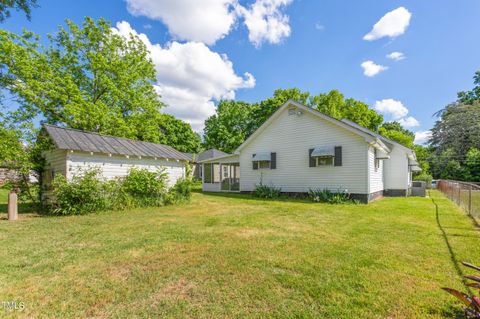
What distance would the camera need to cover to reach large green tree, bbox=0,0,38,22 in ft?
22.3

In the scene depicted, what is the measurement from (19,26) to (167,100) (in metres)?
10.9

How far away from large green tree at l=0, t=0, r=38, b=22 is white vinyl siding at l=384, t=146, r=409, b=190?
19151mm

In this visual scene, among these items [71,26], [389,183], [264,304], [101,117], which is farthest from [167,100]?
[264,304]

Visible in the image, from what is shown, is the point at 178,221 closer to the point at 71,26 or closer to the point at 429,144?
the point at 71,26

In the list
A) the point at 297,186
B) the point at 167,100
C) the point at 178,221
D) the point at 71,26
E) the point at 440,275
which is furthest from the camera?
the point at 167,100

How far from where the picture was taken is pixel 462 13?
360 inches

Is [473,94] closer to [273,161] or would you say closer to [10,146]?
[273,161]

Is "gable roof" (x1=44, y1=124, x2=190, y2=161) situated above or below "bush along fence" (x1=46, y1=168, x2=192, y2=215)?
above

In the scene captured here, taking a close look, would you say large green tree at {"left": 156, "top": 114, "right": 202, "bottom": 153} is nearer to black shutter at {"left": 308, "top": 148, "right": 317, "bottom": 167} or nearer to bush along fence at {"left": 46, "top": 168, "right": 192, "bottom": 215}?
bush along fence at {"left": 46, "top": 168, "right": 192, "bottom": 215}

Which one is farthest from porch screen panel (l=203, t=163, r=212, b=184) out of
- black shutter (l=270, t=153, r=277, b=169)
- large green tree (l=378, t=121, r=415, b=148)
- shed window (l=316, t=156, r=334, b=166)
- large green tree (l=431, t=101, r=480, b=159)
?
large green tree (l=431, t=101, r=480, b=159)

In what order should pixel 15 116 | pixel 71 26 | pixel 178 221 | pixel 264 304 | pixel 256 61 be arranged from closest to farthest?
1. pixel 264 304
2. pixel 178 221
3. pixel 15 116
4. pixel 256 61
5. pixel 71 26

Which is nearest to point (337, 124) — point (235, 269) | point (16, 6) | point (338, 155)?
point (338, 155)

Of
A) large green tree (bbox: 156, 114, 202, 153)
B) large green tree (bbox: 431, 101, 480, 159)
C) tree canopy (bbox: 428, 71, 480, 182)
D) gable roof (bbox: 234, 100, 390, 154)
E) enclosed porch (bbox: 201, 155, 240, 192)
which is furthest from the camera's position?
large green tree (bbox: 156, 114, 202, 153)

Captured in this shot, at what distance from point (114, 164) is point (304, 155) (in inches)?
383
